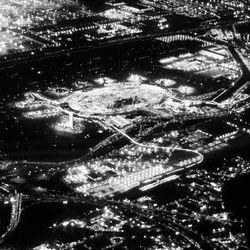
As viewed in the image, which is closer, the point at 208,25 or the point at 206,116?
the point at 206,116

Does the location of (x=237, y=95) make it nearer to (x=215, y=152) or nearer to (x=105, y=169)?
(x=215, y=152)

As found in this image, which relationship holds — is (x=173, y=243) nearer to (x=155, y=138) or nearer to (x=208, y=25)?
(x=155, y=138)

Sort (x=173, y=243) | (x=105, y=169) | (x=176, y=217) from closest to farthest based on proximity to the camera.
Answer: (x=173, y=243)
(x=176, y=217)
(x=105, y=169)

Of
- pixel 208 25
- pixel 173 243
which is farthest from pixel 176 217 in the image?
pixel 208 25

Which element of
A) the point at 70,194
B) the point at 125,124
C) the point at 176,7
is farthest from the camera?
the point at 176,7

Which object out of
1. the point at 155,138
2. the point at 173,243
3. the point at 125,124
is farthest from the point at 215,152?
the point at 173,243

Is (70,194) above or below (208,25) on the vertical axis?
below
